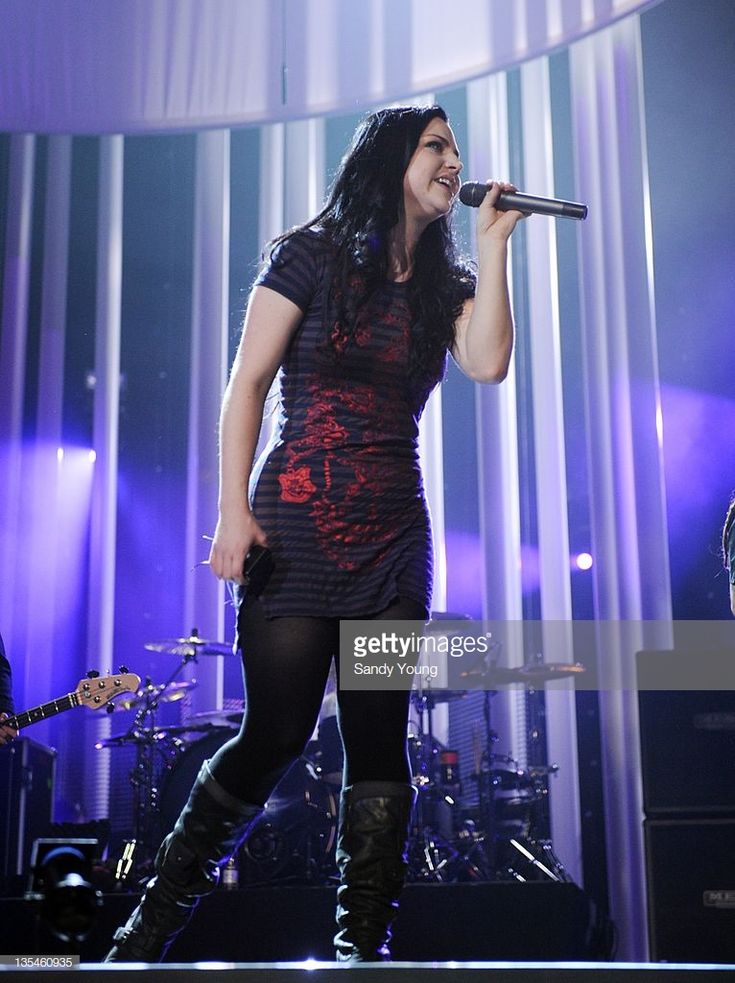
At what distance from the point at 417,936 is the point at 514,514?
7.07 ft

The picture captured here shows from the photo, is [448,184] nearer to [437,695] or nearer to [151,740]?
[437,695]

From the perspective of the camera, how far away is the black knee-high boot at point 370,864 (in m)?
1.71

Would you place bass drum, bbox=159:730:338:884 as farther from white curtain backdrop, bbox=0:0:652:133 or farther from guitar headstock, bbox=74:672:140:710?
white curtain backdrop, bbox=0:0:652:133

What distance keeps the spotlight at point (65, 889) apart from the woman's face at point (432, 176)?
4.15 ft

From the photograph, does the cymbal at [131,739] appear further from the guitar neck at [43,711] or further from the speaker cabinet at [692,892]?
the speaker cabinet at [692,892]

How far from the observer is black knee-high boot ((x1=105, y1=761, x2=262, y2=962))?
1822mm

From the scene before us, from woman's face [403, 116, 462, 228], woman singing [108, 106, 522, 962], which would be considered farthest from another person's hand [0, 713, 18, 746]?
woman's face [403, 116, 462, 228]

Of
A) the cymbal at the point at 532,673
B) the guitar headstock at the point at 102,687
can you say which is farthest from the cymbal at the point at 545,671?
the guitar headstock at the point at 102,687

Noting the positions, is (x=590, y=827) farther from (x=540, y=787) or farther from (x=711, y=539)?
(x=711, y=539)

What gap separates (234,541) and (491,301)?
0.62m

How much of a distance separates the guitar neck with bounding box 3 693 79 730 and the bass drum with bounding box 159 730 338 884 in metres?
0.71

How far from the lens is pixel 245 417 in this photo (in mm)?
1932

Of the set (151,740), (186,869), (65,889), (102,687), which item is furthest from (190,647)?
(65,889)

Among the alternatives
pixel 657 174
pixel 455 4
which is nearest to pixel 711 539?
pixel 657 174
